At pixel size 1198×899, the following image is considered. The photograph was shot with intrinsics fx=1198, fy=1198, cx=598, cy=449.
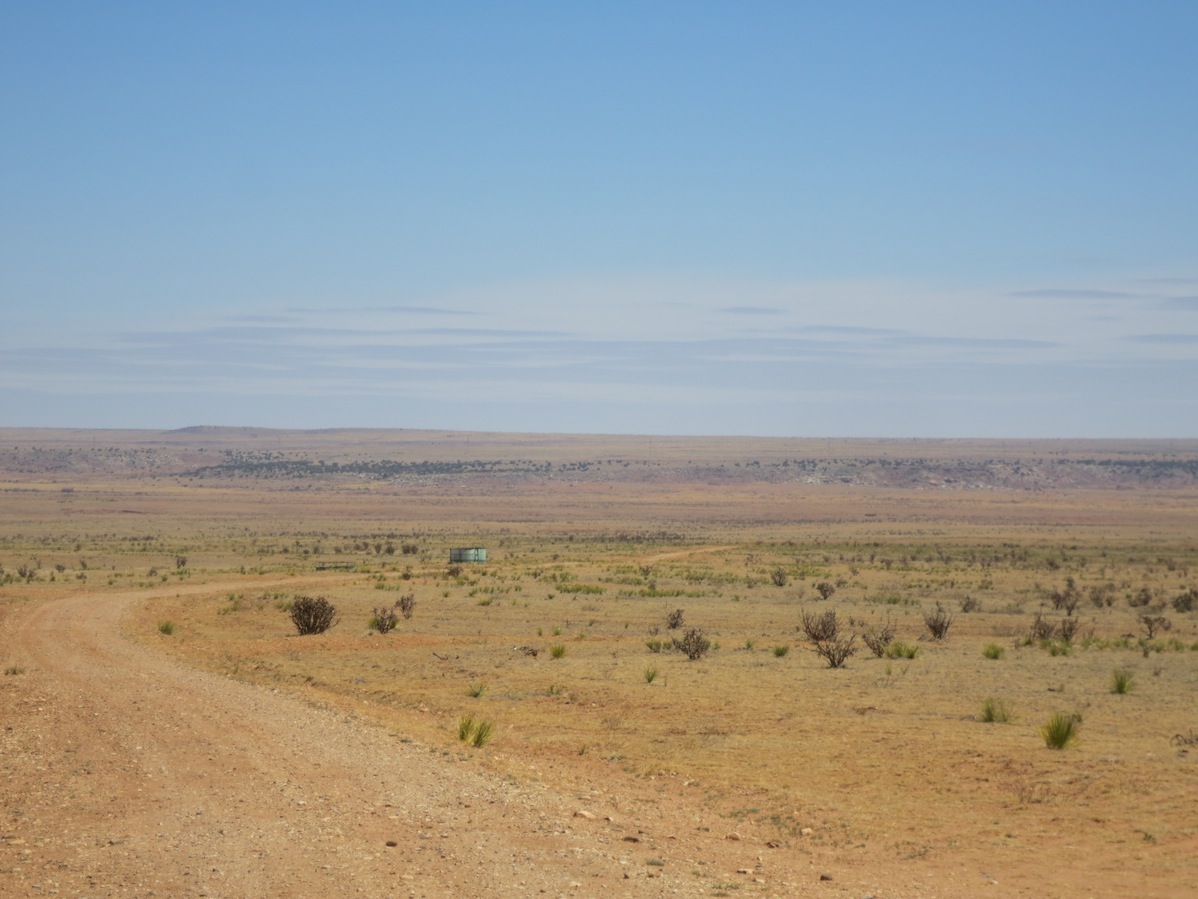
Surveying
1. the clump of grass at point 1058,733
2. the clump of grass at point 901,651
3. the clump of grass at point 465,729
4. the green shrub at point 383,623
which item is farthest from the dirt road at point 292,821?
the clump of grass at point 901,651

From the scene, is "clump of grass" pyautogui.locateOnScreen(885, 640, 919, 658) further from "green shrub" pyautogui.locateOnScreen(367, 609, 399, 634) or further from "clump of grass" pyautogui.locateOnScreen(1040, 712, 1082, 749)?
"green shrub" pyautogui.locateOnScreen(367, 609, 399, 634)

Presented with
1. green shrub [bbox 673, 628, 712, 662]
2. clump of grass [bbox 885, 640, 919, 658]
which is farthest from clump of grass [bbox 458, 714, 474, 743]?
clump of grass [bbox 885, 640, 919, 658]

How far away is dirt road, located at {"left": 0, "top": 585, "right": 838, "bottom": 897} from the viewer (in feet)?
31.8

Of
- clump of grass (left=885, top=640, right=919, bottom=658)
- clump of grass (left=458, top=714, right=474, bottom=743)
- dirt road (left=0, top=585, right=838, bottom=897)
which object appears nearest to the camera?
dirt road (left=0, top=585, right=838, bottom=897)

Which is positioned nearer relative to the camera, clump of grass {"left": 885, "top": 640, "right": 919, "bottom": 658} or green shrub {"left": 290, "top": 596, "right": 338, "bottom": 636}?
clump of grass {"left": 885, "top": 640, "right": 919, "bottom": 658}

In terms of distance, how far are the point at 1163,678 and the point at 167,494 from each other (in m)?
135

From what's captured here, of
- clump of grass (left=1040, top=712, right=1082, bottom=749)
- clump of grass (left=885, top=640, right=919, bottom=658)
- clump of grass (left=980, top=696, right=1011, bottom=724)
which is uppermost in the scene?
clump of grass (left=1040, top=712, right=1082, bottom=749)

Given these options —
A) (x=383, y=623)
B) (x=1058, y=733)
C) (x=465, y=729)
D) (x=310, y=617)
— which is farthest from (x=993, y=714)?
(x=310, y=617)

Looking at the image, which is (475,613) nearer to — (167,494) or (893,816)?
(893,816)

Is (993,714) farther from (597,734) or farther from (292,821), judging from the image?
(292,821)

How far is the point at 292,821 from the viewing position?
11336 mm

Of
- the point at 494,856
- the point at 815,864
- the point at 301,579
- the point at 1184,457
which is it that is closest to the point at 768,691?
the point at 815,864

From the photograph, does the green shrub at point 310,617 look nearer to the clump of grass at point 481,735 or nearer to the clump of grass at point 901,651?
the clump of grass at point 901,651

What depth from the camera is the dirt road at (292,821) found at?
9688 mm
